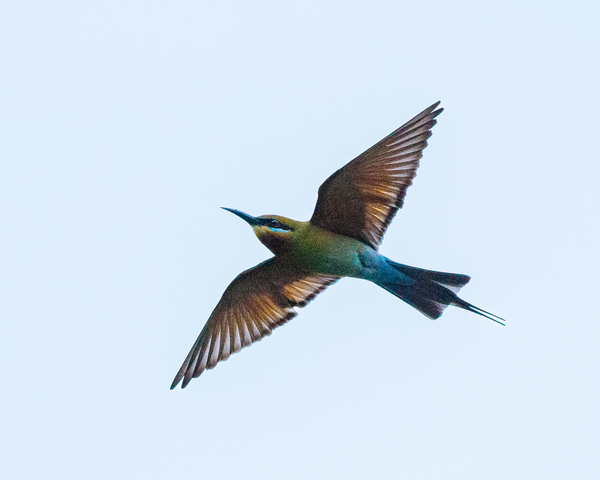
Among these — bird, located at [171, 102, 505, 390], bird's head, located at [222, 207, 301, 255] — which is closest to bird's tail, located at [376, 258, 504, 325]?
bird, located at [171, 102, 505, 390]

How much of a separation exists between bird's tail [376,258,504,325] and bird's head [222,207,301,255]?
83 centimetres

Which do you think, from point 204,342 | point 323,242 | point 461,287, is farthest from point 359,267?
point 204,342

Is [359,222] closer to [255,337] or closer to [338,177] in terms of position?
[338,177]

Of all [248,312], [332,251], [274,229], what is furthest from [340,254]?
[248,312]

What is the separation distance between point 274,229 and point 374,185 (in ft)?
2.98

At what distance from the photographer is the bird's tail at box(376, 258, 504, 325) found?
25.3ft

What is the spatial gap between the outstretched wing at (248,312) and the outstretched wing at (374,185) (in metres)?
0.77

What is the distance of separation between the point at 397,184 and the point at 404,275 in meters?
0.76

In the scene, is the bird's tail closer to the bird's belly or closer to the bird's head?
the bird's belly

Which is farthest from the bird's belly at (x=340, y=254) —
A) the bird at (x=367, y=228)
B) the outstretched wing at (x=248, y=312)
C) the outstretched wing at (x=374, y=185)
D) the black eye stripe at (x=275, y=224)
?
the outstretched wing at (x=248, y=312)

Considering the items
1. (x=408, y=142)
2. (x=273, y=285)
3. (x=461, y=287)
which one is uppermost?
(x=408, y=142)

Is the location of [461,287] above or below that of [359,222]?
below

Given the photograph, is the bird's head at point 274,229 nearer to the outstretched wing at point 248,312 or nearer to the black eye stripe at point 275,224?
the black eye stripe at point 275,224

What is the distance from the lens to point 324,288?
8.58m
